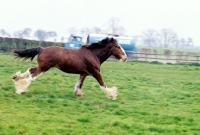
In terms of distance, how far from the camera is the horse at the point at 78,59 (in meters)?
10.3

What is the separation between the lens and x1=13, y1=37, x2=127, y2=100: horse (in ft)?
33.8

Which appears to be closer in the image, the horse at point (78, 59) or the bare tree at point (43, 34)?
the horse at point (78, 59)

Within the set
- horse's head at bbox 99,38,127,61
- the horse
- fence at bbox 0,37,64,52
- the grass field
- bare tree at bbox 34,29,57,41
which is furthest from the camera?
bare tree at bbox 34,29,57,41

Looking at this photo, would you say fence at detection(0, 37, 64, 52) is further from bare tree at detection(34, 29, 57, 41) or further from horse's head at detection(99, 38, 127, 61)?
bare tree at detection(34, 29, 57, 41)

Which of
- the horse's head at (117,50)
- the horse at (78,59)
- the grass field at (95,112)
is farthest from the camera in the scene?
the horse's head at (117,50)

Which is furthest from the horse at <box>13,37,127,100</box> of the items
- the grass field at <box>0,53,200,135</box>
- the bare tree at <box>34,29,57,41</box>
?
the bare tree at <box>34,29,57,41</box>

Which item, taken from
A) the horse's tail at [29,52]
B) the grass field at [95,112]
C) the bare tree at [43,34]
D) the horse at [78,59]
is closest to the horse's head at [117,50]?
the horse at [78,59]

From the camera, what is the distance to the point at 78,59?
10.6 metres

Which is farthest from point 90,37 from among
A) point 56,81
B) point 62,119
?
point 62,119

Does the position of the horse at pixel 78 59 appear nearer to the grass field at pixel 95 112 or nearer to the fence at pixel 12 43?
the grass field at pixel 95 112

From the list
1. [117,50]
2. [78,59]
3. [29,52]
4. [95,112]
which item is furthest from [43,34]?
[95,112]

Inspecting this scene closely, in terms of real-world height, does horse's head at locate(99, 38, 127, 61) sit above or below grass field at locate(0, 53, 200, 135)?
above

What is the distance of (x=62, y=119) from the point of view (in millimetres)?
7305

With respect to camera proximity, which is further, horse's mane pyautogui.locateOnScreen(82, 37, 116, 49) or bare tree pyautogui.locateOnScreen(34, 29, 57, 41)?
bare tree pyautogui.locateOnScreen(34, 29, 57, 41)
